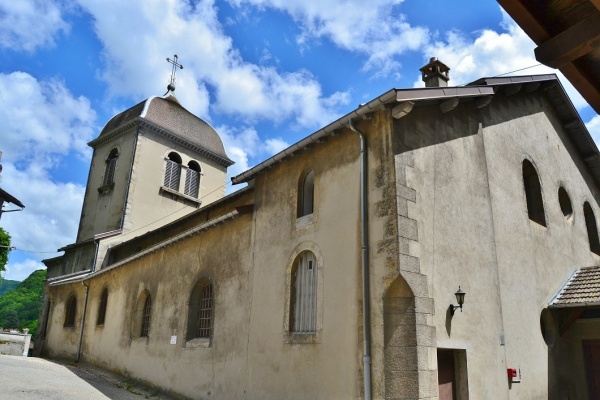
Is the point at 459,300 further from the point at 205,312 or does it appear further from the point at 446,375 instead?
the point at 205,312

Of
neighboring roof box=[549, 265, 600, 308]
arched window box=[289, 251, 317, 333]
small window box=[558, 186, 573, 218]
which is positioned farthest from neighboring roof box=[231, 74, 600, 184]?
neighboring roof box=[549, 265, 600, 308]

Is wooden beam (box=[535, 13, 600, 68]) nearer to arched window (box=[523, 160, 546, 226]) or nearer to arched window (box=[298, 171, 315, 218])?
arched window (box=[298, 171, 315, 218])

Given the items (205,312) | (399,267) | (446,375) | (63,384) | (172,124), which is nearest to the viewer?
(399,267)

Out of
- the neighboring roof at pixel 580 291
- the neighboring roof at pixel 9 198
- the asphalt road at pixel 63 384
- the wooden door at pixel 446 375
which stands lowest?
the asphalt road at pixel 63 384


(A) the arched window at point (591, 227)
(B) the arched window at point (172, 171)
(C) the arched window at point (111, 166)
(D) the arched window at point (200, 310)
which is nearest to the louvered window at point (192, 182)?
(B) the arched window at point (172, 171)

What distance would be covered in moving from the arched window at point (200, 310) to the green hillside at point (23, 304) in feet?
147

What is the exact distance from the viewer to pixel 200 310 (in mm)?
12258

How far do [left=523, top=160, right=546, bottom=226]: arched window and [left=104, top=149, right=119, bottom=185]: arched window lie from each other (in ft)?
58.0

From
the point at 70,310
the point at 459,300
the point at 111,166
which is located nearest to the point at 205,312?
the point at 459,300

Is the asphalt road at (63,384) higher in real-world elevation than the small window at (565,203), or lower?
lower

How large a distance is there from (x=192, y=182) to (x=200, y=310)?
1220cm

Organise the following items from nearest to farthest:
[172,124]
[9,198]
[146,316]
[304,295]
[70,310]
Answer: [304,295]
[146,316]
[70,310]
[9,198]
[172,124]

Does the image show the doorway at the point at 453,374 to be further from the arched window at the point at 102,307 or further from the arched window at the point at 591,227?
the arched window at the point at 102,307

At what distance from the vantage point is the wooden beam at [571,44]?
2732mm
